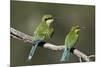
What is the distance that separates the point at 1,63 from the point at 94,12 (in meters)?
1.16

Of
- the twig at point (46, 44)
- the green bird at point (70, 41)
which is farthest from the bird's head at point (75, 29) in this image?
the twig at point (46, 44)

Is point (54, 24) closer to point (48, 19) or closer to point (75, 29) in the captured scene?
point (48, 19)

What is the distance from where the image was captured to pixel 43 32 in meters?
2.17

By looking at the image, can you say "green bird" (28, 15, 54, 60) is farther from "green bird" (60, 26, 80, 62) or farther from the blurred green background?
"green bird" (60, 26, 80, 62)

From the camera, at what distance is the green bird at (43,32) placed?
83.3 inches

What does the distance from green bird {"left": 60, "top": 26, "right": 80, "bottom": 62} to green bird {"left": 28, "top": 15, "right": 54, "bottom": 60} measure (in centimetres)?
20

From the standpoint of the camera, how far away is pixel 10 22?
6.51ft

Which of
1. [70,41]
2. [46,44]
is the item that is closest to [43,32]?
[46,44]

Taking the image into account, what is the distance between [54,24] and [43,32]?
0.14 m

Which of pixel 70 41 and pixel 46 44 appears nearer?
pixel 46 44

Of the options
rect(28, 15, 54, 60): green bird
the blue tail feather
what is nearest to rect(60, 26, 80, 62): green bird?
the blue tail feather

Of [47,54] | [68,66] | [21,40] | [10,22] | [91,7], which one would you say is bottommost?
[68,66]
